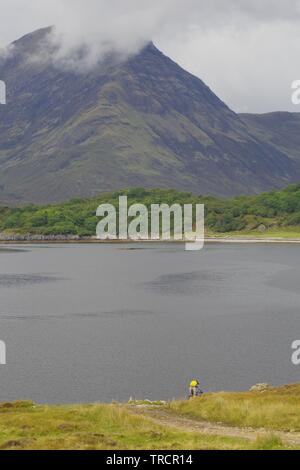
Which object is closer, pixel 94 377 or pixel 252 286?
pixel 94 377

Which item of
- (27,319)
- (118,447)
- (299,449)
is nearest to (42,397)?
(118,447)

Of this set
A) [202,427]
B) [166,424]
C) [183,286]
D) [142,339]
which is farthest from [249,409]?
[183,286]

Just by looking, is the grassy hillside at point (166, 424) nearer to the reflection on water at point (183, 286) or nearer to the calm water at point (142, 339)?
the calm water at point (142, 339)

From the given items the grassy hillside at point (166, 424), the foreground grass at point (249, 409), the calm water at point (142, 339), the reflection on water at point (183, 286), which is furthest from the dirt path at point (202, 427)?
the reflection on water at point (183, 286)

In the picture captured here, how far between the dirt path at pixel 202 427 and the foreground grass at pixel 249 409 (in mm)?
1305

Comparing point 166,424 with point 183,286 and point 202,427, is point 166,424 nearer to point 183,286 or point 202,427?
point 202,427

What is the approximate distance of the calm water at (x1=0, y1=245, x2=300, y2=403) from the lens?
75.9 meters

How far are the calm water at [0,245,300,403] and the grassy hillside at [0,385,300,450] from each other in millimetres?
14776

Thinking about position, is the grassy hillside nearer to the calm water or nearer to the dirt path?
the dirt path

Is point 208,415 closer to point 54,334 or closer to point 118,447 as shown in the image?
point 118,447

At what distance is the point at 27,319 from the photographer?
12775 cm

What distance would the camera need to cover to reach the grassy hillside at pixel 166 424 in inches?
1569
